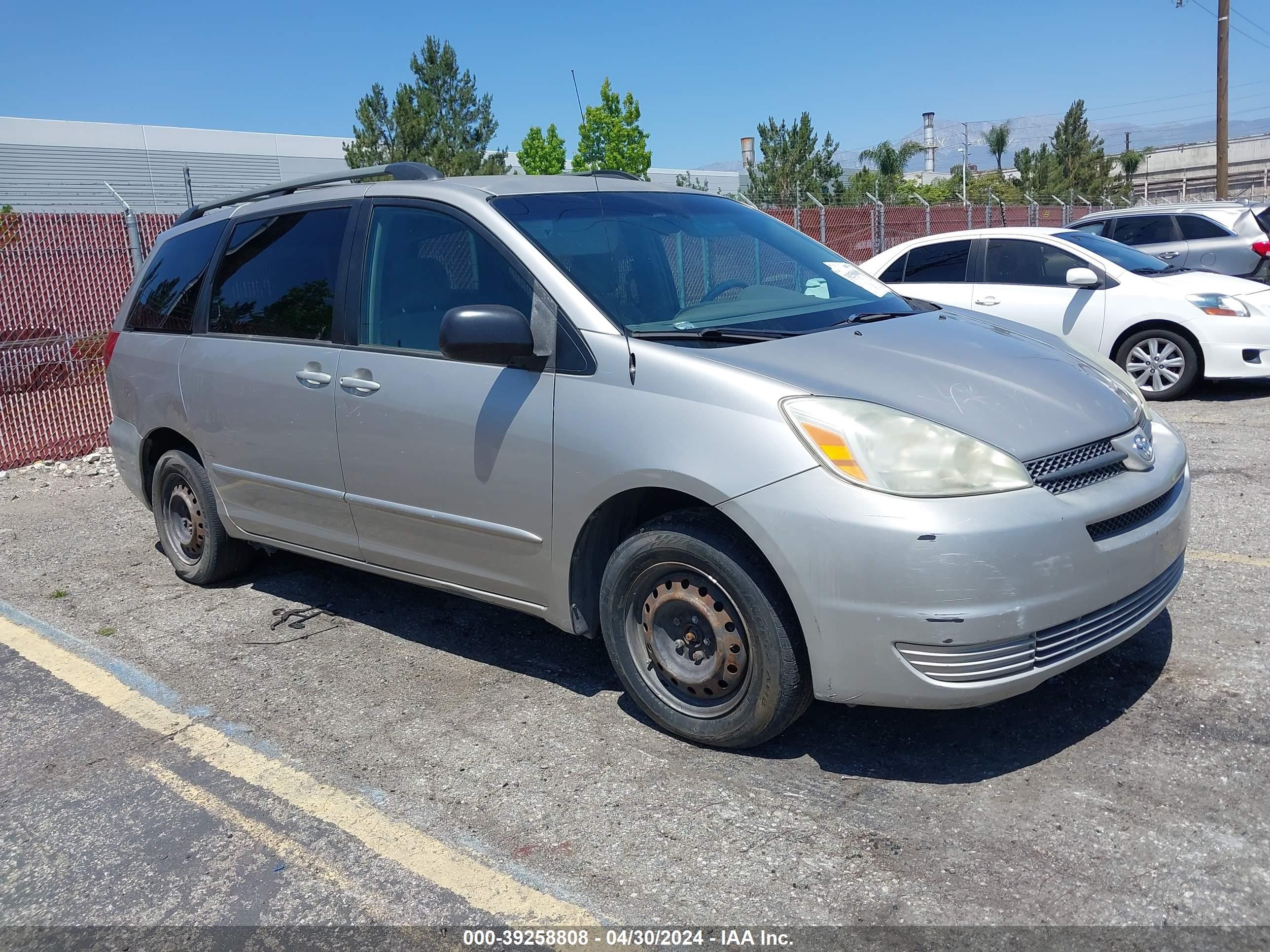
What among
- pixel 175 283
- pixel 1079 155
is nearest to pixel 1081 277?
pixel 175 283

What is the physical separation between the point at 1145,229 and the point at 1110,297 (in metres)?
5.80

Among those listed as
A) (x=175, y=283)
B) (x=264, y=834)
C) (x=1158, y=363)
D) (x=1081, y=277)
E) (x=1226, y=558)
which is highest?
(x=175, y=283)

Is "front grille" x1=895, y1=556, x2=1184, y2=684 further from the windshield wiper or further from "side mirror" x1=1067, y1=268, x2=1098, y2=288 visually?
"side mirror" x1=1067, y1=268, x2=1098, y2=288

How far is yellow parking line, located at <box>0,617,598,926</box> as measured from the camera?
2.70m

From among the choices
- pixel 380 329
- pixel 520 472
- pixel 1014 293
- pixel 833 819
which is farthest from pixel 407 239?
pixel 1014 293

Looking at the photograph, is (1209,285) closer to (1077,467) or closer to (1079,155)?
(1077,467)

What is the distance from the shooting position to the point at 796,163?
40.2 meters

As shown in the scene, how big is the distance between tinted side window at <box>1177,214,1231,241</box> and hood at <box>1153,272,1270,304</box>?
17.0 feet

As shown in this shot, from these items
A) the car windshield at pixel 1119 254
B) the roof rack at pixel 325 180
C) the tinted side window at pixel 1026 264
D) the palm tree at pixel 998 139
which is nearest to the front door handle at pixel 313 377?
the roof rack at pixel 325 180

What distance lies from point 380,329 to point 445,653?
137cm

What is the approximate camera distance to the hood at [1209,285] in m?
8.97

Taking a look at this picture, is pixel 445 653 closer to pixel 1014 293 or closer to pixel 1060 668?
pixel 1060 668

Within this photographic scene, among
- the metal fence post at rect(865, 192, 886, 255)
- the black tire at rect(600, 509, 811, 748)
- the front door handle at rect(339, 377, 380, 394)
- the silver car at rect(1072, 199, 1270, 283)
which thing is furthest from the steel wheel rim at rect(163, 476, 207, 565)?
the metal fence post at rect(865, 192, 886, 255)

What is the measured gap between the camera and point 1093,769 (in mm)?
3125
